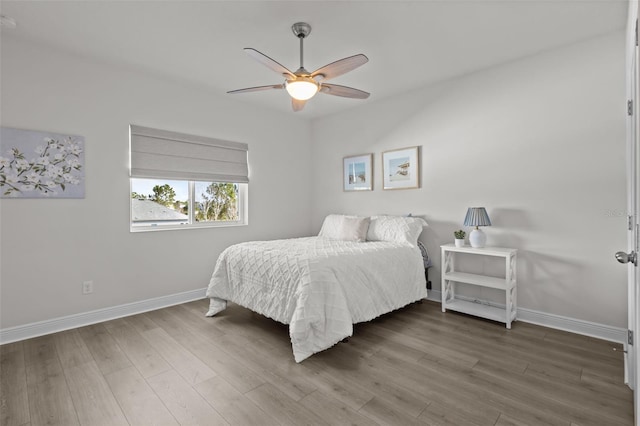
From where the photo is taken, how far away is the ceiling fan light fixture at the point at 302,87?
2.44 m

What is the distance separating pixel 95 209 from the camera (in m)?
3.09

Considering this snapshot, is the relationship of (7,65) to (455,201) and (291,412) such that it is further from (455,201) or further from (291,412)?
(455,201)

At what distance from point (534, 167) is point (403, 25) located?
1.80 m

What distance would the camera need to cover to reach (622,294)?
2.57 metres

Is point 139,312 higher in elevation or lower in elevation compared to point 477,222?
lower

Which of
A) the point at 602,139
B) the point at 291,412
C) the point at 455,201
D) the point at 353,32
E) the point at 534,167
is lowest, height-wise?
the point at 291,412

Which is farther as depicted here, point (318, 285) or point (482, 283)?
point (482, 283)

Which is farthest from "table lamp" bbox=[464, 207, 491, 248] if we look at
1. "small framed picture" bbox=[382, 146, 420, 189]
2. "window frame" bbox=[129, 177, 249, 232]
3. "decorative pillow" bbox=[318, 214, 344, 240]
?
"window frame" bbox=[129, 177, 249, 232]

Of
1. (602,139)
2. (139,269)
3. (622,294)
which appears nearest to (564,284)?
(622,294)

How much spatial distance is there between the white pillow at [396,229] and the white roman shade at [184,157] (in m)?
1.85

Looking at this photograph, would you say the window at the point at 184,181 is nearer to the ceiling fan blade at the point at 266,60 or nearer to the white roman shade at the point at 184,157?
the white roman shade at the point at 184,157

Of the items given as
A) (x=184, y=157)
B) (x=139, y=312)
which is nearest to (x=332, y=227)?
(x=184, y=157)

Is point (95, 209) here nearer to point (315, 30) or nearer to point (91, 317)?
point (91, 317)

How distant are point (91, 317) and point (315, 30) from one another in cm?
336
